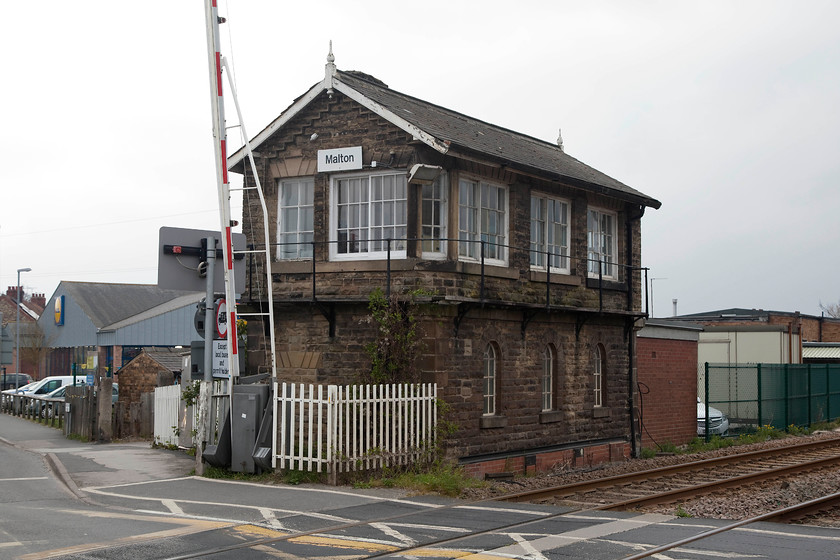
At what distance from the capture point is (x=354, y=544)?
Answer: 9.07 m

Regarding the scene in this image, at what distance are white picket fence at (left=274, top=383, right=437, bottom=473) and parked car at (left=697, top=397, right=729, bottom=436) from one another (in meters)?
13.6

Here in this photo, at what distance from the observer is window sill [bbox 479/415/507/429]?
16625 mm

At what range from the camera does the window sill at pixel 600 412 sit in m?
20.4

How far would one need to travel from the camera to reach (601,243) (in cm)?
2112

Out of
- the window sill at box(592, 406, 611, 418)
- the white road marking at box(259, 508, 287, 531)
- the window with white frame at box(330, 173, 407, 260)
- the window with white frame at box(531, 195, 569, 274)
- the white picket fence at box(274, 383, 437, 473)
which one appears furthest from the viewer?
the window sill at box(592, 406, 611, 418)

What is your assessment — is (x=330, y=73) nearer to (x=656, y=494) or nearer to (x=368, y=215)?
(x=368, y=215)

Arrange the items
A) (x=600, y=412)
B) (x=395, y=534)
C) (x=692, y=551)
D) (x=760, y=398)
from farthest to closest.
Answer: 1. (x=760, y=398)
2. (x=600, y=412)
3. (x=395, y=534)
4. (x=692, y=551)

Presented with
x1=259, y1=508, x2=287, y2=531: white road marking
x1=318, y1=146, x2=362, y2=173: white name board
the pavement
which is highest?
x1=318, y1=146, x2=362, y2=173: white name board

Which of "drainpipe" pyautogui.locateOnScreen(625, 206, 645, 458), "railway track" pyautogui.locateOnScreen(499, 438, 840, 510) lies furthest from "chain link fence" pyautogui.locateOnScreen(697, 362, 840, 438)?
"railway track" pyautogui.locateOnScreen(499, 438, 840, 510)

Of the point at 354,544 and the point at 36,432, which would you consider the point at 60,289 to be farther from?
the point at 354,544

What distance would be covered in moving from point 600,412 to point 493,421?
4.58m

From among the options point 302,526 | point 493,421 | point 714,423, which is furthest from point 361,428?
point 714,423

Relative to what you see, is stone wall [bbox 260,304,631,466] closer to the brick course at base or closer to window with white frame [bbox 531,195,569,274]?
the brick course at base

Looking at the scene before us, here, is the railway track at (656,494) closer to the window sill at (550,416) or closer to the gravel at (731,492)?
the gravel at (731,492)
